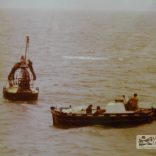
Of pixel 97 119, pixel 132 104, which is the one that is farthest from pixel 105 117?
pixel 132 104

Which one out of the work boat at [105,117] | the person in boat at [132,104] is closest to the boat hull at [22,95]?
the work boat at [105,117]

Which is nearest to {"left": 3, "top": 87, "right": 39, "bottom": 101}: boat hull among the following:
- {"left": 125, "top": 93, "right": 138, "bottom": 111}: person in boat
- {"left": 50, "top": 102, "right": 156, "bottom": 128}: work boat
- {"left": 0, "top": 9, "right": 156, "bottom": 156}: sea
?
{"left": 0, "top": 9, "right": 156, "bottom": 156}: sea

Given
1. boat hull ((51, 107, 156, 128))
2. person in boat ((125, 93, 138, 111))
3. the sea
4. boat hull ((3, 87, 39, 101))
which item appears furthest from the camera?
boat hull ((3, 87, 39, 101))

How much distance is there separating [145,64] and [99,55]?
23.4 ft

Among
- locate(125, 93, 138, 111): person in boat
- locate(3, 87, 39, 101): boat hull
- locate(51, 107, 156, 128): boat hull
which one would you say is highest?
locate(3, 87, 39, 101): boat hull

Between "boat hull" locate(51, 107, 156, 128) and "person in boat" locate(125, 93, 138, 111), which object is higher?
"person in boat" locate(125, 93, 138, 111)

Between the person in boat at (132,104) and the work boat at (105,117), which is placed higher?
the person in boat at (132,104)

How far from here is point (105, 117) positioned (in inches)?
626

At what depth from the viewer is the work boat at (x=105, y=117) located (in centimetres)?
1591

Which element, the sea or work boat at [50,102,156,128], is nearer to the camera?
the sea

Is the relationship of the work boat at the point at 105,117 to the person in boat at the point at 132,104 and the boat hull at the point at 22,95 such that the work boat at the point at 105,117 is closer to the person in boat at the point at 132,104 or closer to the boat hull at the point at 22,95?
the person in boat at the point at 132,104

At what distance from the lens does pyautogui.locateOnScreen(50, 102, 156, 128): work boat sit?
15906mm

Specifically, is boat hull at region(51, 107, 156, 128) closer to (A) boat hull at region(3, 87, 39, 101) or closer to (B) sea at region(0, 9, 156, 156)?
(B) sea at region(0, 9, 156, 156)

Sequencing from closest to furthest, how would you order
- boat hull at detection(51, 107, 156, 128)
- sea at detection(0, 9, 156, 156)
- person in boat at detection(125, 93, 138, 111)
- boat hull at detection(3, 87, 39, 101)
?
sea at detection(0, 9, 156, 156)
boat hull at detection(51, 107, 156, 128)
person in boat at detection(125, 93, 138, 111)
boat hull at detection(3, 87, 39, 101)
